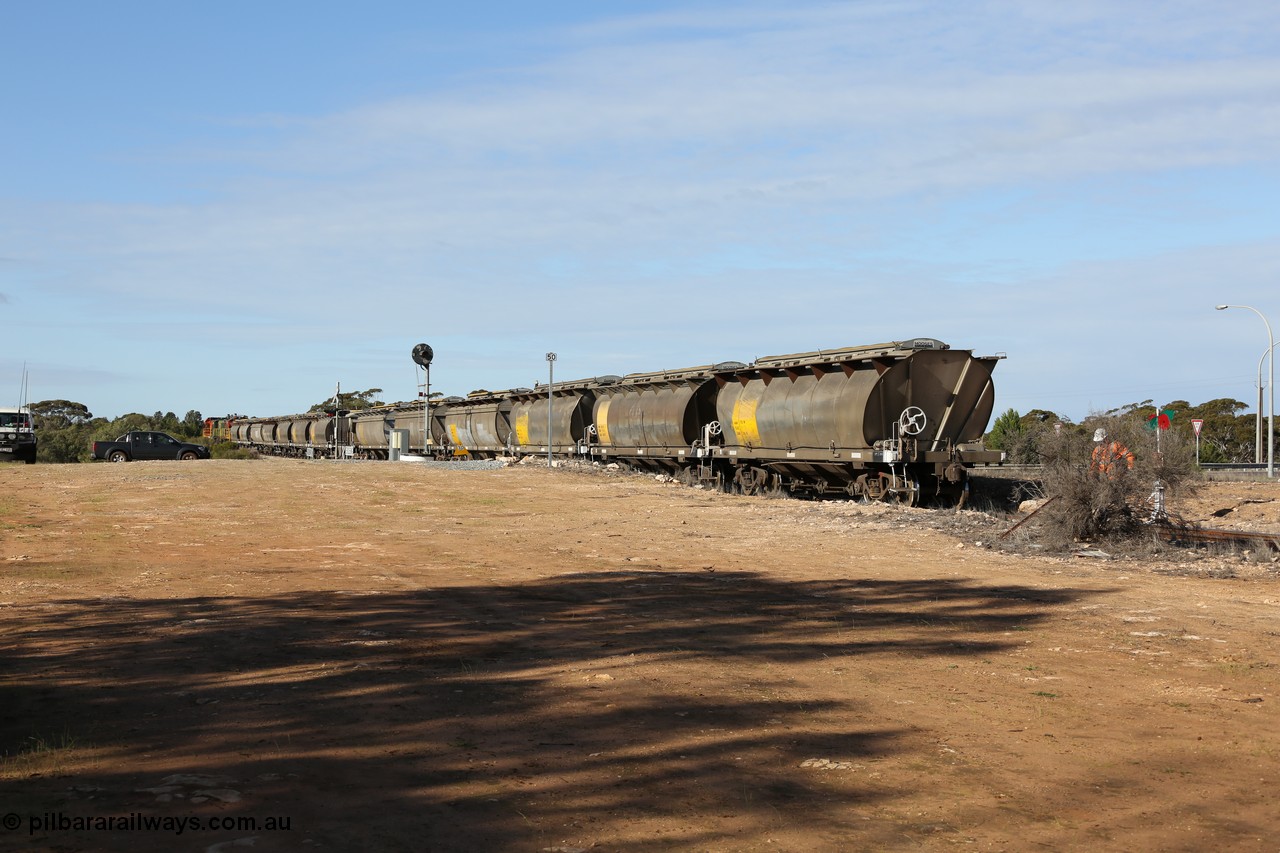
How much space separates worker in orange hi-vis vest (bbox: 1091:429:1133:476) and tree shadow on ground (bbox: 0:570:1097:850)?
5.94 metres

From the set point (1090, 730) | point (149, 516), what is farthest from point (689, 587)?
point (149, 516)

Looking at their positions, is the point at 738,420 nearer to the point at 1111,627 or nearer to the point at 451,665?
the point at 1111,627

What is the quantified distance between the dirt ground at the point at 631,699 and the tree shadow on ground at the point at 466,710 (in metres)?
0.03

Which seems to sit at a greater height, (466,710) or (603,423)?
(603,423)

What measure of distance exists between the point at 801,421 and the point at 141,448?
1343 inches

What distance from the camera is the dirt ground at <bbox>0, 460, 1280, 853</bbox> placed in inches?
209

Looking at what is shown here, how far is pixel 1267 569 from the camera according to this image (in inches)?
599

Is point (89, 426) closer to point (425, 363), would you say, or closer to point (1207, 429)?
point (425, 363)

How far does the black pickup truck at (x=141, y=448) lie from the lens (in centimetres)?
4766

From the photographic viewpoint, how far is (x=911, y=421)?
23797mm

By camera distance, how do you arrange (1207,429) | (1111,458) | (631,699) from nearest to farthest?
(631,699)
(1111,458)
(1207,429)

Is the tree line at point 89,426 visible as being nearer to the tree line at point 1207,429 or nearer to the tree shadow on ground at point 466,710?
the tree line at point 1207,429

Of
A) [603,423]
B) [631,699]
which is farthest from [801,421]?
[631,699]

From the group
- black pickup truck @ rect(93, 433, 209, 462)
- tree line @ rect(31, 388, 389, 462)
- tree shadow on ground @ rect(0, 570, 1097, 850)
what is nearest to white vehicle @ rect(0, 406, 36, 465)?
black pickup truck @ rect(93, 433, 209, 462)
